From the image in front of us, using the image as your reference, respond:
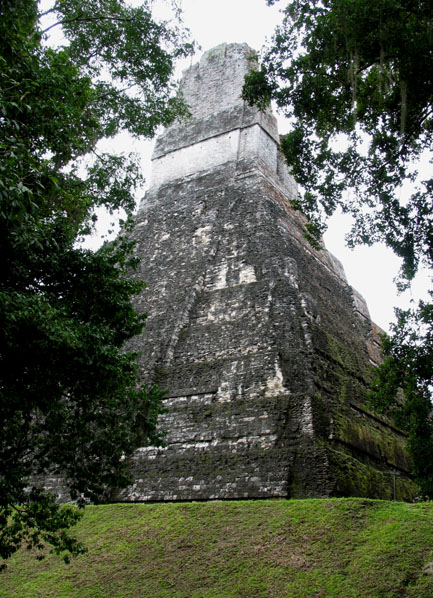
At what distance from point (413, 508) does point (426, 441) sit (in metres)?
2.05

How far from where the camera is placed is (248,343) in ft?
33.8

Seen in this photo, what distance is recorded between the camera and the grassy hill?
575 centimetres

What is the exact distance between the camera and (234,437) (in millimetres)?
8914

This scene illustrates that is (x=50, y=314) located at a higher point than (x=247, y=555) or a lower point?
higher

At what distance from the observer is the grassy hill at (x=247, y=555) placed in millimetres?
5746

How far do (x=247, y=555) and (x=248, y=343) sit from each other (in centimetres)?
448

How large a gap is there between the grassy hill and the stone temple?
0.78m

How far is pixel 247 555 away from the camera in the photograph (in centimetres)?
654

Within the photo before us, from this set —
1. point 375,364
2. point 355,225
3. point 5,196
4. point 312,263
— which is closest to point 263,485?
point 355,225

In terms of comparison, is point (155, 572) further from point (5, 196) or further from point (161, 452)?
point (5, 196)

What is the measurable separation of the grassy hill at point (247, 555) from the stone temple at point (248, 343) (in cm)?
78

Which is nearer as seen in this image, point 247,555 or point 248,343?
point 247,555

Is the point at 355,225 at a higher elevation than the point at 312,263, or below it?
below

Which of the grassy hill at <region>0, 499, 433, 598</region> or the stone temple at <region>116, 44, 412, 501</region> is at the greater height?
the stone temple at <region>116, 44, 412, 501</region>
